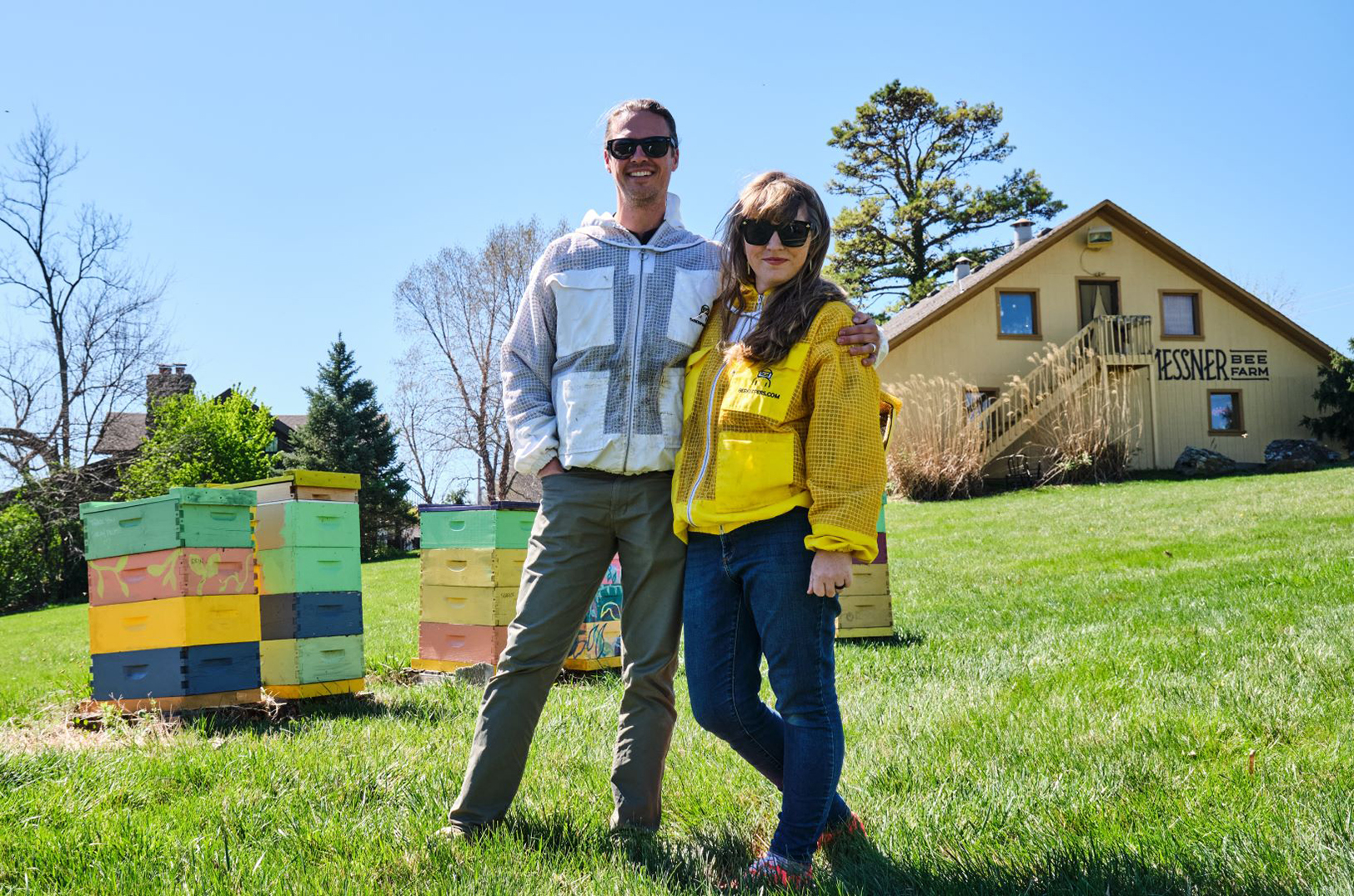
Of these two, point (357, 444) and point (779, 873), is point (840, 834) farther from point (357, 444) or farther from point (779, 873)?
point (357, 444)

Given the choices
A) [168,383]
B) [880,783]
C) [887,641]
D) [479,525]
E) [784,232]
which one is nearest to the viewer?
[784,232]

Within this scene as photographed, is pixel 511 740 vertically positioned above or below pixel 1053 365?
below

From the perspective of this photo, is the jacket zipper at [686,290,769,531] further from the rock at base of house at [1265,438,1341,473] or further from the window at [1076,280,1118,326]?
the window at [1076,280,1118,326]

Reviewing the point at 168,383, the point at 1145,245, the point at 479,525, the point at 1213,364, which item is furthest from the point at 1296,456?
the point at 168,383

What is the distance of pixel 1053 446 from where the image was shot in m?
21.6

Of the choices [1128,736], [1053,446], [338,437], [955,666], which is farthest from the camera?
[338,437]

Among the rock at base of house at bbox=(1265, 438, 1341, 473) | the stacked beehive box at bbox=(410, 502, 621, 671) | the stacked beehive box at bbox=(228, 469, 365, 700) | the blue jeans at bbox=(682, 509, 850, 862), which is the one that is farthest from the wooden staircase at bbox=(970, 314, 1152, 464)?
the blue jeans at bbox=(682, 509, 850, 862)

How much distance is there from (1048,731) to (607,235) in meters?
2.42

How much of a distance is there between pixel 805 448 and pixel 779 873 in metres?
1.11

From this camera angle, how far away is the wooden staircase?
21.2 m

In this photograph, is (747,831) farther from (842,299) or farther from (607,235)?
(607,235)

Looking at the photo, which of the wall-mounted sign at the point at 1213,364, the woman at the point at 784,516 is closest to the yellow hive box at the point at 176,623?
the woman at the point at 784,516

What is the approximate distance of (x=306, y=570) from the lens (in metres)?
5.27

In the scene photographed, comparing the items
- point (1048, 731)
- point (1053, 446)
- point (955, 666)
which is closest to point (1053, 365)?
point (1053, 446)
